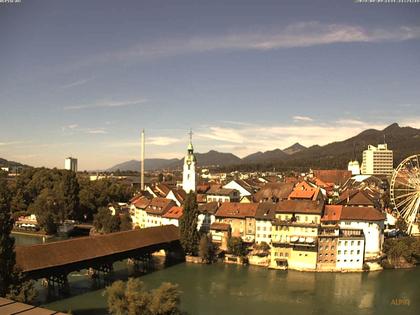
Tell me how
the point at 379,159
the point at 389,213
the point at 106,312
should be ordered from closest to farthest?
the point at 106,312 < the point at 389,213 < the point at 379,159

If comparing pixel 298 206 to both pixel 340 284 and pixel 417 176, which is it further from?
pixel 417 176

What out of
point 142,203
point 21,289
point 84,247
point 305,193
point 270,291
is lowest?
point 270,291

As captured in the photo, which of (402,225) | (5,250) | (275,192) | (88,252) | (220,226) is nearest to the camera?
(5,250)

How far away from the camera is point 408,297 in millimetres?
36500

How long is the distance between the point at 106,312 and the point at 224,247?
21865 mm

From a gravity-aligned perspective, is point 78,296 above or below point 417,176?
below

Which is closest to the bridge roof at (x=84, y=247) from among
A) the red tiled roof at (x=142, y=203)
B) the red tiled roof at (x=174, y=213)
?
Result: the red tiled roof at (x=174, y=213)

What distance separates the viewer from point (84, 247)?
37.0 meters

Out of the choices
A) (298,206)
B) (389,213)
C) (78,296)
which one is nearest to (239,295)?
(78,296)

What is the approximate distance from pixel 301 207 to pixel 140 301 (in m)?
26.9

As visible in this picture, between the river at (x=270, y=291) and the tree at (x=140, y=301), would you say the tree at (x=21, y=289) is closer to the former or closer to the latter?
the river at (x=270, y=291)

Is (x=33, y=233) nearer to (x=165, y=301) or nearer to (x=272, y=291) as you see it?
(x=272, y=291)

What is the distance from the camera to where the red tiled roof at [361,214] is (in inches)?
1811

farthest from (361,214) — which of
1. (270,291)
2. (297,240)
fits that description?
(270,291)
